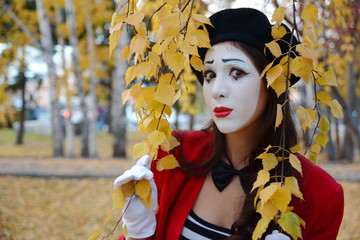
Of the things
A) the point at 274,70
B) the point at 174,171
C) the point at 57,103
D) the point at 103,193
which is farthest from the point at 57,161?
the point at 274,70

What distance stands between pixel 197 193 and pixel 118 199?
46 centimetres

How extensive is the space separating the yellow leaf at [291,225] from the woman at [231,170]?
29 cm

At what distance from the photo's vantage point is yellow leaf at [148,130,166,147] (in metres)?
1.29

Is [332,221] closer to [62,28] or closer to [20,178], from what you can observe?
[20,178]

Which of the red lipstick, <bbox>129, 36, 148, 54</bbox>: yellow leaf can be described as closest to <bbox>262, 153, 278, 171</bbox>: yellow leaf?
the red lipstick

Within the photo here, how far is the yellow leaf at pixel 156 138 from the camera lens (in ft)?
4.24

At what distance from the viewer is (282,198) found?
108 centimetres

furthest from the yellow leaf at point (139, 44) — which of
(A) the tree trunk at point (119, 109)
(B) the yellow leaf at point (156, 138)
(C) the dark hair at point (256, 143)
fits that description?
(A) the tree trunk at point (119, 109)

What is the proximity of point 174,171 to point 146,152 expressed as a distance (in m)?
0.41

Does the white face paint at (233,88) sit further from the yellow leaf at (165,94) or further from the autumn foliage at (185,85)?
the yellow leaf at (165,94)

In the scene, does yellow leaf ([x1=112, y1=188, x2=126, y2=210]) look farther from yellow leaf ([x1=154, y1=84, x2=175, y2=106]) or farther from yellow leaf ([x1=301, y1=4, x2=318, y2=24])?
yellow leaf ([x1=301, y1=4, x2=318, y2=24])

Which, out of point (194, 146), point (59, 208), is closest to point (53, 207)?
point (59, 208)

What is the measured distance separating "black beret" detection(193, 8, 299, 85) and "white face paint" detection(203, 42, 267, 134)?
4cm

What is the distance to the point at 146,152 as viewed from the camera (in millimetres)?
1297
